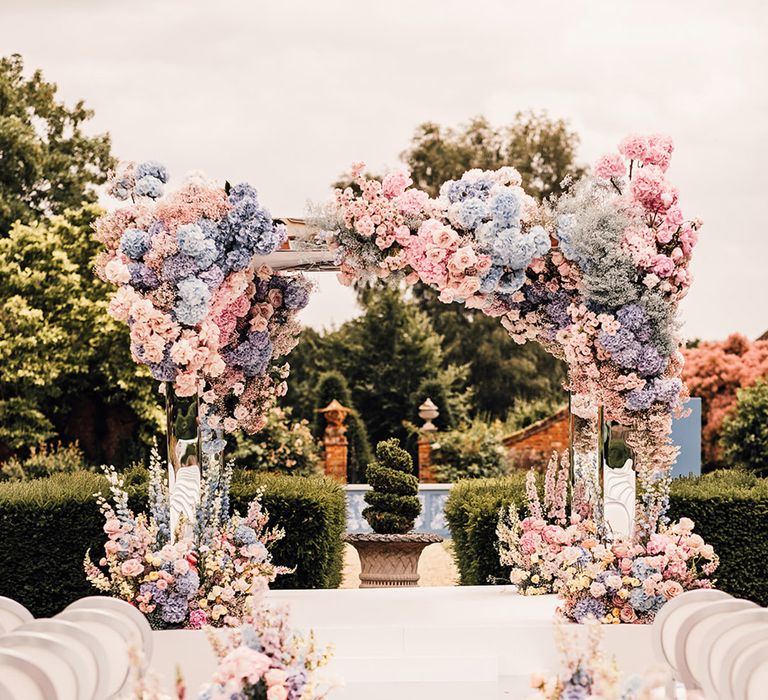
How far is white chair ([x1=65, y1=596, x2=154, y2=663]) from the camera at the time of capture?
17.9 ft

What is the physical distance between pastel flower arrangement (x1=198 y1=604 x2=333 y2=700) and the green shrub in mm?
5606

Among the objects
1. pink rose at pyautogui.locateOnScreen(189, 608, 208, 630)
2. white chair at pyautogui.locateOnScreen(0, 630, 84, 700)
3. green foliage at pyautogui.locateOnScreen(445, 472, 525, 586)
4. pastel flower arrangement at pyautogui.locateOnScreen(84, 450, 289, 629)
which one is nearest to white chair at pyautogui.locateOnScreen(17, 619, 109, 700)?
white chair at pyautogui.locateOnScreen(0, 630, 84, 700)

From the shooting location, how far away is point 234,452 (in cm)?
1911

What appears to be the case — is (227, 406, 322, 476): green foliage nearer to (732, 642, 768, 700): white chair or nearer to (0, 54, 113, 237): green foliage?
(0, 54, 113, 237): green foliage

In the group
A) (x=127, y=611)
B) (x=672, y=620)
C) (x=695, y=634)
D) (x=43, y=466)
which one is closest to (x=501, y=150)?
(x=43, y=466)

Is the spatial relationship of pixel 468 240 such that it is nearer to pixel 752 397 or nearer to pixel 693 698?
pixel 693 698

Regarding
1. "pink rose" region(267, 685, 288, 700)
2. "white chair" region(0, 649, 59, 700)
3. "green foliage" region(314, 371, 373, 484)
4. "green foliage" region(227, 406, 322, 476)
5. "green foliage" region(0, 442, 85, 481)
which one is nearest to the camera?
"pink rose" region(267, 685, 288, 700)

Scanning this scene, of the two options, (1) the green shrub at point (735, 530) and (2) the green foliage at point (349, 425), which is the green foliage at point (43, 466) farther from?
(1) the green shrub at point (735, 530)

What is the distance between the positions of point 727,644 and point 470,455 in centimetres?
1598

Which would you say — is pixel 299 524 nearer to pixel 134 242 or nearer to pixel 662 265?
pixel 134 242

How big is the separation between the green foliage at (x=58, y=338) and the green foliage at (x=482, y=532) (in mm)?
10577

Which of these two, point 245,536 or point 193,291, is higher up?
point 193,291

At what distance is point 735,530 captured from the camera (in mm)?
9125

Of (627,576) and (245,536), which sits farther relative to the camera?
(245,536)
